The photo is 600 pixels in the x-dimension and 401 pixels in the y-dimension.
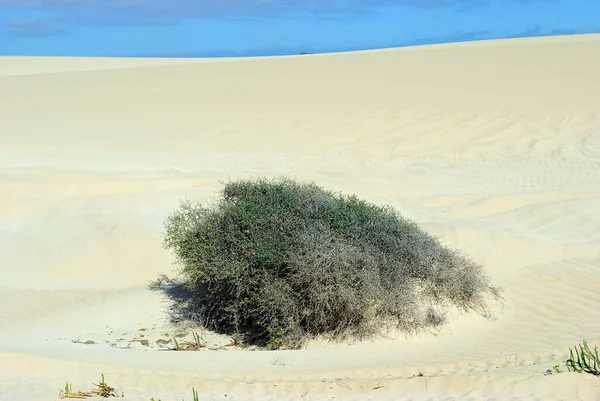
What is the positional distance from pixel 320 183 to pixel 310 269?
10939mm

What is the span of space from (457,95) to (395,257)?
2444cm

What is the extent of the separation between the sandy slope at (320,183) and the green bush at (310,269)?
0.39m

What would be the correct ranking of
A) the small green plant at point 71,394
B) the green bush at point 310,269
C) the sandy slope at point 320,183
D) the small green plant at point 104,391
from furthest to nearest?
the green bush at point 310,269, the sandy slope at point 320,183, the small green plant at point 104,391, the small green plant at point 71,394

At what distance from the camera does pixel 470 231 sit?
46.6ft

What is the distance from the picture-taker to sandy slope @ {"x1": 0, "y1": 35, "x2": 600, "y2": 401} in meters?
8.05

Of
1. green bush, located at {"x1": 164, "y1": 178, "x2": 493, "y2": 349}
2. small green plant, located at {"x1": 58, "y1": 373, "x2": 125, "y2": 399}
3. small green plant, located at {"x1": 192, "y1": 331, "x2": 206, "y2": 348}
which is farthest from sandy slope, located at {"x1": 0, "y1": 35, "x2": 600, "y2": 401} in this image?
green bush, located at {"x1": 164, "y1": 178, "x2": 493, "y2": 349}

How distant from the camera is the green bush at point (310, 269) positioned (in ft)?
31.3

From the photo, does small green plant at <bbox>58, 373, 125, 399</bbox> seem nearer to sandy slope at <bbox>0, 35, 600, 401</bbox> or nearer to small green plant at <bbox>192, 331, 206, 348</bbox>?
sandy slope at <bbox>0, 35, 600, 401</bbox>

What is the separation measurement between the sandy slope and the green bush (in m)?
0.39

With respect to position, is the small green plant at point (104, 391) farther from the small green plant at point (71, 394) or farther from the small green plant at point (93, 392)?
the small green plant at point (71, 394)

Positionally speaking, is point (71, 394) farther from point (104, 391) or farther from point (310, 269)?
point (310, 269)

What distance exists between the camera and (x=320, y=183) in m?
20.4

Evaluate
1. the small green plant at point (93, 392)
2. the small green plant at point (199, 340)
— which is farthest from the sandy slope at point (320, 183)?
the small green plant at point (93, 392)

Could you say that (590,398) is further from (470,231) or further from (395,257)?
(470,231)
